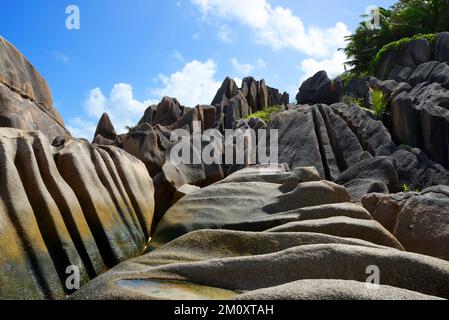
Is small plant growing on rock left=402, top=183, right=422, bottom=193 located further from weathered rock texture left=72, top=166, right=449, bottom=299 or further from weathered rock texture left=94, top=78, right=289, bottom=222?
weathered rock texture left=72, top=166, right=449, bottom=299

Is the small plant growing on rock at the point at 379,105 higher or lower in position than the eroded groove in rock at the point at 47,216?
higher

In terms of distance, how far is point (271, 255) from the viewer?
12.3 feet

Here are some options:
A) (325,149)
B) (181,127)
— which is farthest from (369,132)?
(181,127)

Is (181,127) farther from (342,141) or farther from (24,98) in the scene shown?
(24,98)

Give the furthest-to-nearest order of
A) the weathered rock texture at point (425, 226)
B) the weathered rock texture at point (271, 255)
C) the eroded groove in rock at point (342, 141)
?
the eroded groove in rock at point (342, 141) < the weathered rock texture at point (425, 226) < the weathered rock texture at point (271, 255)

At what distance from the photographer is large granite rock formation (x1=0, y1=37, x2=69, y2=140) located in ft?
21.9

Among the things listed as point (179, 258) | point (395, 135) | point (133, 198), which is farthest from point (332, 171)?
point (179, 258)

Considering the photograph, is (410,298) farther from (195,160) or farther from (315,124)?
(315,124)

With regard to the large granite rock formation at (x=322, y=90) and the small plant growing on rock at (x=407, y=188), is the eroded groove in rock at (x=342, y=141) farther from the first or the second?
the large granite rock formation at (x=322, y=90)

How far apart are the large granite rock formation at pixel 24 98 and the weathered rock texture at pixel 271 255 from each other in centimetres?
265

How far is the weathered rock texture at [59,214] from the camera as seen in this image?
411 cm

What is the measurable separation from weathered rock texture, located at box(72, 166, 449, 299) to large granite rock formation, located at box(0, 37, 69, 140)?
8.69 ft

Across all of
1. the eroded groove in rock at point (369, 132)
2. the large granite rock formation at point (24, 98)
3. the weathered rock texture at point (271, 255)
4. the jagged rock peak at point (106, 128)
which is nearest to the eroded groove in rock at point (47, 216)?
the weathered rock texture at point (271, 255)

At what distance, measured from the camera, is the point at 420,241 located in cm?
628
